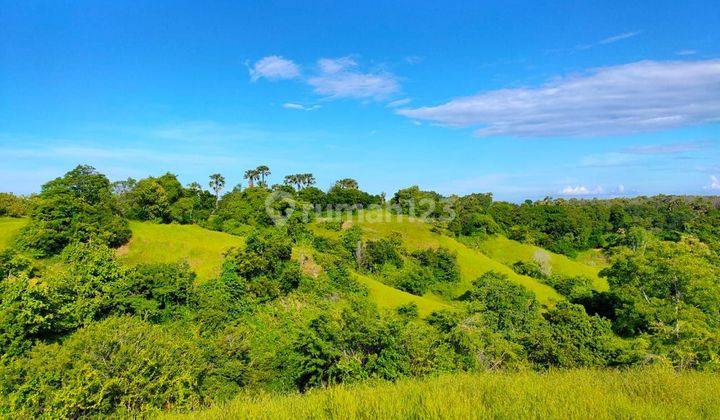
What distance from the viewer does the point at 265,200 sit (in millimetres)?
63562

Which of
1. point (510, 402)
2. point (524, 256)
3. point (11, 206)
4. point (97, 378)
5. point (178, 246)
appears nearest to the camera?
point (510, 402)

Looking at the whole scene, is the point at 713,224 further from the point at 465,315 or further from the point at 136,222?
the point at 136,222

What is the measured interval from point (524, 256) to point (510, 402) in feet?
283

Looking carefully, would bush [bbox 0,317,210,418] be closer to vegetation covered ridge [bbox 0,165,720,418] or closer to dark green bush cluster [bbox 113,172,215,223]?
vegetation covered ridge [bbox 0,165,720,418]

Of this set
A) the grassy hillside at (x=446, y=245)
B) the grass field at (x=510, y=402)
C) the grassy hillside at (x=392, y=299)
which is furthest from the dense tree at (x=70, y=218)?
the grassy hillside at (x=446, y=245)

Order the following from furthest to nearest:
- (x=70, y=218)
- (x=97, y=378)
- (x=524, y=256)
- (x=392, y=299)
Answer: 1. (x=524, y=256)
2. (x=392, y=299)
3. (x=70, y=218)
4. (x=97, y=378)

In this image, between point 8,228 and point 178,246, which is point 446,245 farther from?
point 8,228

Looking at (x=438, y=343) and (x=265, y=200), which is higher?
(x=265, y=200)

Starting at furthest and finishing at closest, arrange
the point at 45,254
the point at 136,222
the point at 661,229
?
the point at 661,229
the point at 136,222
the point at 45,254

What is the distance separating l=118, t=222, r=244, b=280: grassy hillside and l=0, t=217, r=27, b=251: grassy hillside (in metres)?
8.70

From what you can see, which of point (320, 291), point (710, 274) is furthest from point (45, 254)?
point (710, 274)

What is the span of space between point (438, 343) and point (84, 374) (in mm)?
17239

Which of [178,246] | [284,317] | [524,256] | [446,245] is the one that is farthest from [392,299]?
[524,256]

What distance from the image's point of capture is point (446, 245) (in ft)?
252
